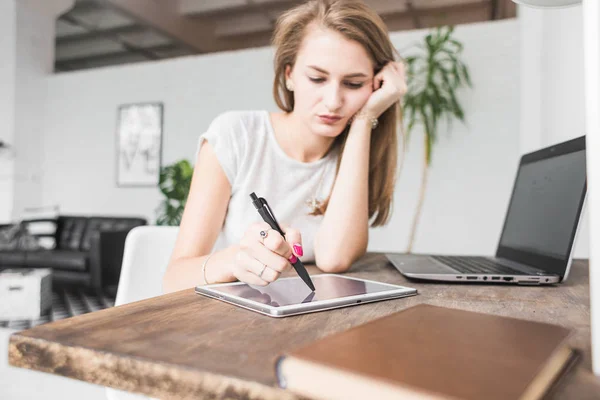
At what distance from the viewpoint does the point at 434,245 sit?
14.7 feet

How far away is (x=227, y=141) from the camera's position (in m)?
1.24

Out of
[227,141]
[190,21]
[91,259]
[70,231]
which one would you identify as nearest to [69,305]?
[91,259]

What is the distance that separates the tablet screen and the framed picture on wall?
530 centimetres

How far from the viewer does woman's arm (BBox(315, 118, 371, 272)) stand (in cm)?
103

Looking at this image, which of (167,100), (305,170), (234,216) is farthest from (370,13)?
(167,100)

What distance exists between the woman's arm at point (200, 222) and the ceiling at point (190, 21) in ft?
14.1

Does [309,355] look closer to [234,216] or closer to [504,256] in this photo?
[234,216]

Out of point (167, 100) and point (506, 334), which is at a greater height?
point (167, 100)

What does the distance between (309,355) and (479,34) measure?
4734 mm

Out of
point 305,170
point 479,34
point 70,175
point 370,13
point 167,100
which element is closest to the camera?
point 370,13

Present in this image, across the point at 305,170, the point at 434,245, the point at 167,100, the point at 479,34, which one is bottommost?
the point at 434,245

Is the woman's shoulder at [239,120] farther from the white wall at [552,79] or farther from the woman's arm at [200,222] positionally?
the white wall at [552,79]

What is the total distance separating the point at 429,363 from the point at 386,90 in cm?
100

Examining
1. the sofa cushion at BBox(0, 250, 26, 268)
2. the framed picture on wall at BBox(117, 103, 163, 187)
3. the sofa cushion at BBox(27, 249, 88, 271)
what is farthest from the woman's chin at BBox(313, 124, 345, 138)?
the framed picture on wall at BBox(117, 103, 163, 187)
